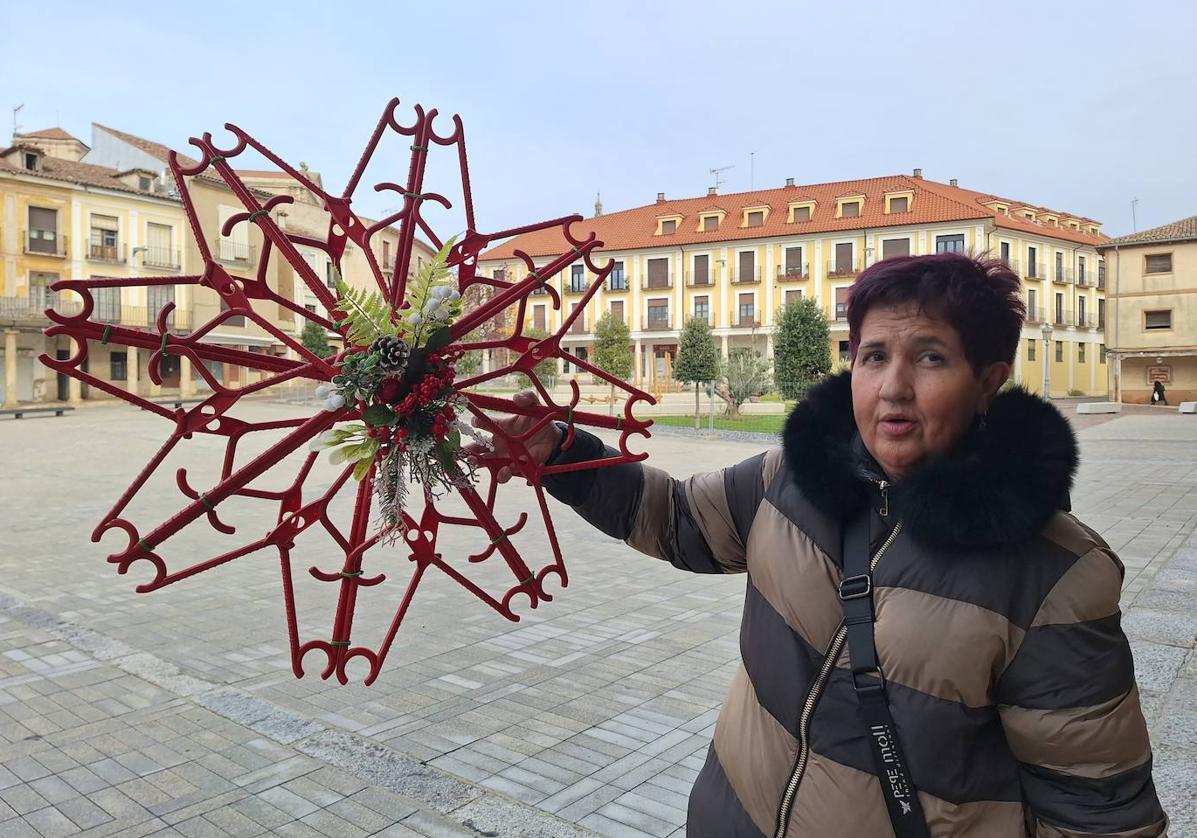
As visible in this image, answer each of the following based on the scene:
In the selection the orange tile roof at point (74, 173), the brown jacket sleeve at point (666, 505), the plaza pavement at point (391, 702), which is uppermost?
the orange tile roof at point (74, 173)

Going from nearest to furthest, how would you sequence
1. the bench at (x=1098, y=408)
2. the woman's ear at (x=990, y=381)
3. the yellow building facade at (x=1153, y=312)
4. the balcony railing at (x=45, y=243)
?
the woman's ear at (x=990, y=381)
the bench at (x=1098, y=408)
the balcony railing at (x=45, y=243)
the yellow building facade at (x=1153, y=312)

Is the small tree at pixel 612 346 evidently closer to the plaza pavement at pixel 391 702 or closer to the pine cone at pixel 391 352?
the plaza pavement at pixel 391 702

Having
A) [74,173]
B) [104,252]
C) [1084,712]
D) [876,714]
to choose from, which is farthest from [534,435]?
[74,173]

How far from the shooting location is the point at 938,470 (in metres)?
1.57

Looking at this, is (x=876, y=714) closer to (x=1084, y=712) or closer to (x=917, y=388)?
(x=1084, y=712)

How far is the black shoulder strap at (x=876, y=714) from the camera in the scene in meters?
1.55

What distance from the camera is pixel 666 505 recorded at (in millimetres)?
2176

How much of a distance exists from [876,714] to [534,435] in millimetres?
919

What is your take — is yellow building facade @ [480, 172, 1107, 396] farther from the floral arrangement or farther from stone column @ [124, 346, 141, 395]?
the floral arrangement

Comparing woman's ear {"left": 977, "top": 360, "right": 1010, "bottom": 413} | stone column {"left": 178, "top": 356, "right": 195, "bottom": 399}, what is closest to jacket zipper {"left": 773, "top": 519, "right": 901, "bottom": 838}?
woman's ear {"left": 977, "top": 360, "right": 1010, "bottom": 413}

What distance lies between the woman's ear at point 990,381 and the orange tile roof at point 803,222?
46.7 meters

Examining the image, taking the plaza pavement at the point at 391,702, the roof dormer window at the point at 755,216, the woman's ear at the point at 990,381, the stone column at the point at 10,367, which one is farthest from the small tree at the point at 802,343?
the woman's ear at the point at 990,381

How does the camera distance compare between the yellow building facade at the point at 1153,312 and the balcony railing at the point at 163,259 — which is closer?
the balcony railing at the point at 163,259

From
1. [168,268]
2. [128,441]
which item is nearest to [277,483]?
[128,441]
